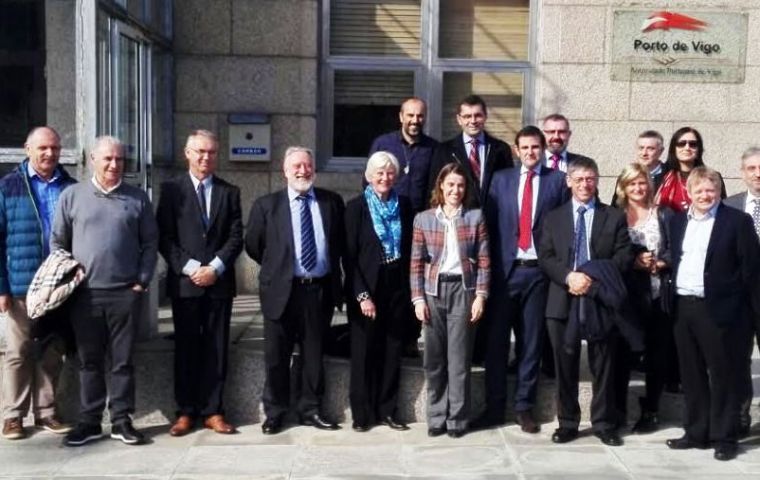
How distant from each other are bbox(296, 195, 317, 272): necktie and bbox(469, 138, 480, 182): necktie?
1.19 m

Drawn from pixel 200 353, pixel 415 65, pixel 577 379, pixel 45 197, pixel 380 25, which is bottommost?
pixel 577 379

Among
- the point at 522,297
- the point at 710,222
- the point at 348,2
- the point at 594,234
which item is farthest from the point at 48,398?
the point at 348,2

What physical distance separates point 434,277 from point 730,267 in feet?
6.07

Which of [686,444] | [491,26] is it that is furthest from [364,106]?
[686,444]

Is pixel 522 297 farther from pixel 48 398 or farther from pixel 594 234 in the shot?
pixel 48 398

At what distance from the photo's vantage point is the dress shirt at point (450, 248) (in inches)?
283

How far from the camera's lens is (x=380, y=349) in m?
7.48

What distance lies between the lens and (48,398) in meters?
7.40

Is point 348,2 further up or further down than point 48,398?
further up

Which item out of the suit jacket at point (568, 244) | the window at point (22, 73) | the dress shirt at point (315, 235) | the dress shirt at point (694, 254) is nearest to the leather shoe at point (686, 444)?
the dress shirt at point (694, 254)

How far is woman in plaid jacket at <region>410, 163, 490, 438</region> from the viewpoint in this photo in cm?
718

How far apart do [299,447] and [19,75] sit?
3.33 metres

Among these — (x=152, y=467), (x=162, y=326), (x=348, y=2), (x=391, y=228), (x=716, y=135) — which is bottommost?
(x=152, y=467)

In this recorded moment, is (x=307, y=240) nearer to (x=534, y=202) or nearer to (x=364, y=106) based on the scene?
(x=534, y=202)
